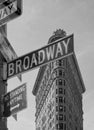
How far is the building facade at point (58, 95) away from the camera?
14838cm

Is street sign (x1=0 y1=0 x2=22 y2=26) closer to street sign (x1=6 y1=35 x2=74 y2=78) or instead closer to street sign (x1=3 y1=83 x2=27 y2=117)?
street sign (x1=6 y1=35 x2=74 y2=78)

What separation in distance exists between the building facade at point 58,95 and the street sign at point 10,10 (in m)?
136

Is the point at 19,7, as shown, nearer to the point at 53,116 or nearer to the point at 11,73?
the point at 11,73

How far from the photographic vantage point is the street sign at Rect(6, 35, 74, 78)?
10078 mm

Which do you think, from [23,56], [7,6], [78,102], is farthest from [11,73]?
[78,102]

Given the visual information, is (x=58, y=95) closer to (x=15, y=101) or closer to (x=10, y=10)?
(x=15, y=101)

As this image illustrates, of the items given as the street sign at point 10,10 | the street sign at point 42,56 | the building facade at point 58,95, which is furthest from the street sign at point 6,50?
the building facade at point 58,95

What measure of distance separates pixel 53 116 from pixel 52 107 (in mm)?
4463

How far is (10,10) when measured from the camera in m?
10.4

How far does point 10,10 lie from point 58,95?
14057 centimetres

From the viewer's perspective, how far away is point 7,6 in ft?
34.6

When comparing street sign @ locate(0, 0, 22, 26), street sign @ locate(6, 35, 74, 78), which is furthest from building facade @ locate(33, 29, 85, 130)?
street sign @ locate(0, 0, 22, 26)

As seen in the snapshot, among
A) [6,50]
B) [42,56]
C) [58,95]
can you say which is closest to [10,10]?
[42,56]

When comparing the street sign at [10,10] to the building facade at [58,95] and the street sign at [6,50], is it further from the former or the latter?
the building facade at [58,95]
